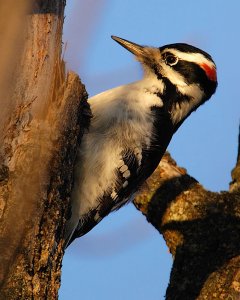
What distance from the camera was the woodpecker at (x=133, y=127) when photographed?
4.86 metres

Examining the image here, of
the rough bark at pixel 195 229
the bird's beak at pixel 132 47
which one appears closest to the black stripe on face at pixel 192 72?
the bird's beak at pixel 132 47

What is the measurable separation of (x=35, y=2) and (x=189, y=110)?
6.33 feet

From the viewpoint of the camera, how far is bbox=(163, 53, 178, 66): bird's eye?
5.56 meters

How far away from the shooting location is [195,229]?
561 centimetres

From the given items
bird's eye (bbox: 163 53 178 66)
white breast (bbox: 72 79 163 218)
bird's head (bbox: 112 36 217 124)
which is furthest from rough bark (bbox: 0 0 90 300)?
bird's eye (bbox: 163 53 178 66)

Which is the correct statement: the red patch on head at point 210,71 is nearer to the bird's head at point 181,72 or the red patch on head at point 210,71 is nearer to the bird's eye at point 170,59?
the bird's head at point 181,72

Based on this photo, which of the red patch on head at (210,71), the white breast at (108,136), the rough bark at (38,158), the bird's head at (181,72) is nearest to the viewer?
the rough bark at (38,158)

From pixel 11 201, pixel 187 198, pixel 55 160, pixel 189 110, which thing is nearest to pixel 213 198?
pixel 187 198

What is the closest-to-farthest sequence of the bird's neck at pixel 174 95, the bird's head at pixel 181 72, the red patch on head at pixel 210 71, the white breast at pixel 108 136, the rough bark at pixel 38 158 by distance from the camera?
the rough bark at pixel 38 158 < the white breast at pixel 108 136 < the bird's neck at pixel 174 95 < the bird's head at pixel 181 72 < the red patch on head at pixel 210 71

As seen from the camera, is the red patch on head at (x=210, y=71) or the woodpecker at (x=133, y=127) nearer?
the woodpecker at (x=133, y=127)

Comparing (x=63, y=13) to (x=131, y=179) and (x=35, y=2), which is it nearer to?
(x=35, y=2)

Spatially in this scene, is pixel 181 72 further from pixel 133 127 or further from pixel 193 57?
pixel 133 127

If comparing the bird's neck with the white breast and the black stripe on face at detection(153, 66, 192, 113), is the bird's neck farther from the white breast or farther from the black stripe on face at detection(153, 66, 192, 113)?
the white breast

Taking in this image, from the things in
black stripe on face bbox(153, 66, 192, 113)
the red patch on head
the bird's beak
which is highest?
the bird's beak
